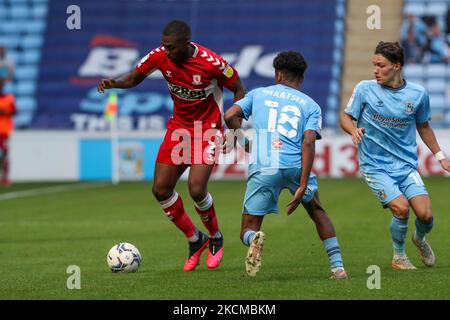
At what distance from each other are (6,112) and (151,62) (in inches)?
536

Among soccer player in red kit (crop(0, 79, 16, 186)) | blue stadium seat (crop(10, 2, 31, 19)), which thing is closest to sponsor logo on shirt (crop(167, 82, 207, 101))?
soccer player in red kit (crop(0, 79, 16, 186))

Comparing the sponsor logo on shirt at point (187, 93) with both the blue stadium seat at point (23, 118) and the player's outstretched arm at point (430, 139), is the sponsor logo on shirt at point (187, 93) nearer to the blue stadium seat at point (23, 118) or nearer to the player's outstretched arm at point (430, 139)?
the player's outstretched arm at point (430, 139)

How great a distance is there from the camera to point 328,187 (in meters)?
20.3

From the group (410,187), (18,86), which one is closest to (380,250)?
(410,187)

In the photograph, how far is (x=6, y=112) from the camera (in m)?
21.9

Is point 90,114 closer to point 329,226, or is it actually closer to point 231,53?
point 231,53

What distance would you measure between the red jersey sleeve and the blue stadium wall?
708 inches

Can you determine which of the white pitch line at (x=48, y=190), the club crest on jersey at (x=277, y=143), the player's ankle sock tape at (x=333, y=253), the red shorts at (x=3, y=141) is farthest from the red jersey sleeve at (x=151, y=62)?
the red shorts at (x=3, y=141)

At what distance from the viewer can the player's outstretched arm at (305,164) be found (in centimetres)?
760

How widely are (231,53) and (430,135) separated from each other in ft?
67.2

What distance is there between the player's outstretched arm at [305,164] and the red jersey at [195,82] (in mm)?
1369

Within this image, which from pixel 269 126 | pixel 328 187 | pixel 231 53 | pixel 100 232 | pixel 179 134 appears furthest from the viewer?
pixel 231 53

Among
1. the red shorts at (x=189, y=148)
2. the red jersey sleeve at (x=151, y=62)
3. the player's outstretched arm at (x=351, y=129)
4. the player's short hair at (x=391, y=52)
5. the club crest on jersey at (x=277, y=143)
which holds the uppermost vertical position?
the player's short hair at (x=391, y=52)

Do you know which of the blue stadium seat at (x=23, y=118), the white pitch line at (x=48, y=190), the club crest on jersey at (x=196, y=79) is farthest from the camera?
the blue stadium seat at (x=23, y=118)
